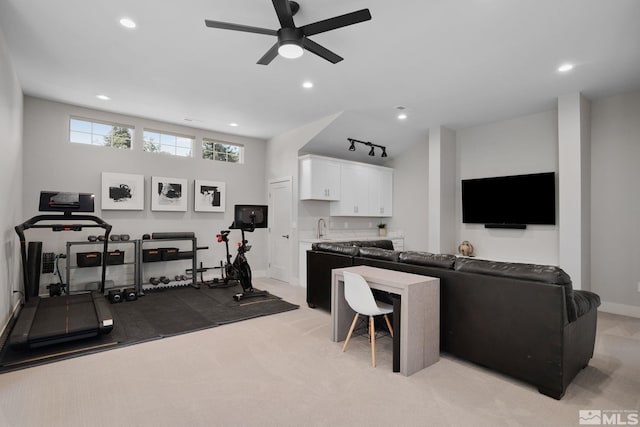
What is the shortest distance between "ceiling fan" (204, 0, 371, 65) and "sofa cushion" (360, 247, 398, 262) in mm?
2125

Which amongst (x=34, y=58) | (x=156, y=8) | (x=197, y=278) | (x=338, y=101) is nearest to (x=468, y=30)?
(x=338, y=101)

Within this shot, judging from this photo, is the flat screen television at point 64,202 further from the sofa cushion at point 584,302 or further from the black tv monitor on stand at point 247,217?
the sofa cushion at point 584,302

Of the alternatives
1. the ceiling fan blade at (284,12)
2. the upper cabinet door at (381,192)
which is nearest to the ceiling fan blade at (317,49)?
the ceiling fan blade at (284,12)

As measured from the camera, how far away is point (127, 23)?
2.93 meters

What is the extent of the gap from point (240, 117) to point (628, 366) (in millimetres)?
5889

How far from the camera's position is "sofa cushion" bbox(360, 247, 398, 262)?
3.49 meters

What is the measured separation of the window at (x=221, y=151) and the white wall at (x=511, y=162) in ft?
15.1

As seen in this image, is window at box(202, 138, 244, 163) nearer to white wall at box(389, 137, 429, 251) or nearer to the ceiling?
the ceiling

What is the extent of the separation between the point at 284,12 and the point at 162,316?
12.4 ft

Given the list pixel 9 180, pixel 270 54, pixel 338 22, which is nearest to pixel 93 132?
pixel 9 180

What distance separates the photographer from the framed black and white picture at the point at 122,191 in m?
5.39

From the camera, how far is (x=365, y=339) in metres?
3.39

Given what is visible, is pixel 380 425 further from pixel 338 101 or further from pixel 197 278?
pixel 197 278

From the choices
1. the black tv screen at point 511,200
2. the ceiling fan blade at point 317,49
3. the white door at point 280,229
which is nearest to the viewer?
the ceiling fan blade at point 317,49
